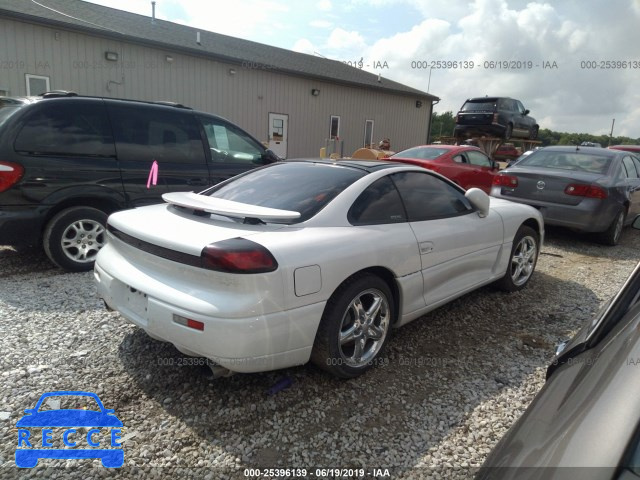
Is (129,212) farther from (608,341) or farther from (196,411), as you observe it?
(608,341)

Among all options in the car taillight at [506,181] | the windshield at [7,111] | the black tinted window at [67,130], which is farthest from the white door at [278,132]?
the windshield at [7,111]

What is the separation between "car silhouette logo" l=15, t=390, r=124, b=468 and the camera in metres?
2.15

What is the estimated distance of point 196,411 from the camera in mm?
2494

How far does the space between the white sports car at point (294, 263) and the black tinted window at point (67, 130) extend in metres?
1.99

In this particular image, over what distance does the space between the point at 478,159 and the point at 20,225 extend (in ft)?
28.7

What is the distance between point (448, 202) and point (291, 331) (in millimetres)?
1996

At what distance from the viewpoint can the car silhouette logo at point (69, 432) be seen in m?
2.15

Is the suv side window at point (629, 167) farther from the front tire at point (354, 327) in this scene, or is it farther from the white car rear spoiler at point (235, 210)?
the white car rear spoiler at point (235, 210)

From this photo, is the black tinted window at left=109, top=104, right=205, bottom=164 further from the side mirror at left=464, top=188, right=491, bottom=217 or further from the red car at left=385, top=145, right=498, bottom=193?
the red car at left=385, top=145, right=498, bottom=193

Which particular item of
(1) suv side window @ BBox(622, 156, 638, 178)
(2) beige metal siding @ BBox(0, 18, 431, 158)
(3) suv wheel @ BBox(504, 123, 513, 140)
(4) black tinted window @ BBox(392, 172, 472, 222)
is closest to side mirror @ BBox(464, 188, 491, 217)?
(4) black tinted window @ BBox(392, 172, 472, 222)

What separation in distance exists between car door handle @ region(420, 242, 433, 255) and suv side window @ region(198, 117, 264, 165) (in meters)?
3.35

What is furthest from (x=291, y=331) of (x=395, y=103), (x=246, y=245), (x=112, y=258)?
(x=395, y=103)

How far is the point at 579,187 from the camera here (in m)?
6.48

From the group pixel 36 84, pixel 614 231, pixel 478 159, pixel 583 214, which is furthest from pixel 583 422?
pixel 36 84
